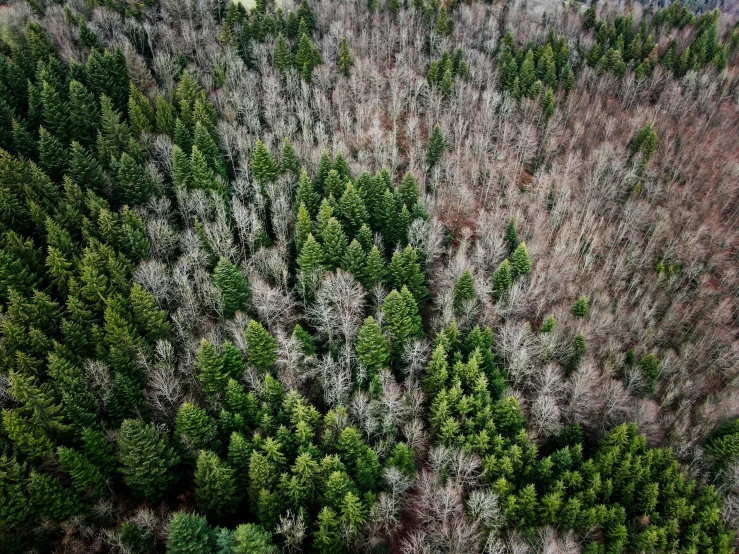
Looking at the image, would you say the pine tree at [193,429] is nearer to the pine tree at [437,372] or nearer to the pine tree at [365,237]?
the pine tree at [437,372]

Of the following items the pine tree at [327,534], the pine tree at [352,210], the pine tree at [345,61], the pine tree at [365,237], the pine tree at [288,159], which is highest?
the pine tree at [345,61]

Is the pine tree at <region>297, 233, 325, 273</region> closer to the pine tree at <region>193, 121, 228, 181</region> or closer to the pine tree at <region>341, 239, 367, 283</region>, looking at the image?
the pine tree at <region>341, 239, 367, 283</region>

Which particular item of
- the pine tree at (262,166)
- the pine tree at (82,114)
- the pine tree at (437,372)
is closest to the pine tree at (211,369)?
the pine tree at (437,372)

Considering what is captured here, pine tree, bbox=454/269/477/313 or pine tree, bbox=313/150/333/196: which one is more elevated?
pine tree, bbox=313/150/333/196

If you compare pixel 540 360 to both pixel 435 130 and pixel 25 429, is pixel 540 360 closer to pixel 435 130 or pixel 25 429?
pixel 435 130

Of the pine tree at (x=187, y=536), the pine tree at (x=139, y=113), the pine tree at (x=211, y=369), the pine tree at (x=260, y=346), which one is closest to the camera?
the pine tree at (x=187, y=536)

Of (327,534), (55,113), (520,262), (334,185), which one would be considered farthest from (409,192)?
(55,113)

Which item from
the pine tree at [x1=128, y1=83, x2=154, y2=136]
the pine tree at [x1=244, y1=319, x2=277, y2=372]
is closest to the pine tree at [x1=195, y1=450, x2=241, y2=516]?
the pine tree at [x1=244, y1=319, x2=277, y2=372]

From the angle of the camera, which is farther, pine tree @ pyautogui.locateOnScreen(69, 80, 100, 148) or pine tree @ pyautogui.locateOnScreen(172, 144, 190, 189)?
pine tree @ pyautogui.locateOnScreen(69, 80, 100, 148)
